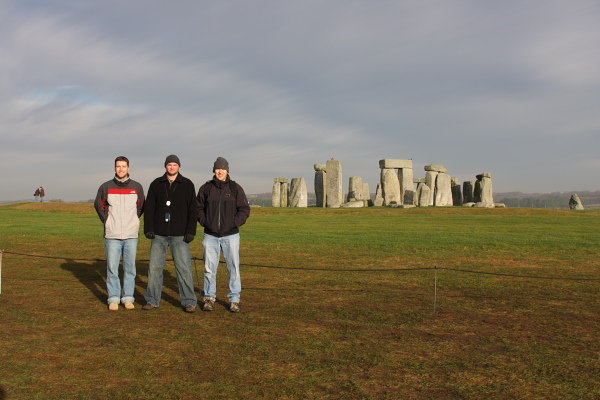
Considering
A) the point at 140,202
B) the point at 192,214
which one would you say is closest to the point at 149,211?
the point at 140,202

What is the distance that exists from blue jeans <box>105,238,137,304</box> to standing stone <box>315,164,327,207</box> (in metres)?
27.5

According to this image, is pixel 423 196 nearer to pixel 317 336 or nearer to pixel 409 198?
pixel 409 198

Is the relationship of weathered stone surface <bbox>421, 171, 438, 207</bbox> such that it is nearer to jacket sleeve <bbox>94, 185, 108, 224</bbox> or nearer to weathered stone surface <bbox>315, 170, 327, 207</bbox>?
weathered stone surface <bbox>315, 170, 327, 207</bbox>

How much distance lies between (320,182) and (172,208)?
2799 centimetres

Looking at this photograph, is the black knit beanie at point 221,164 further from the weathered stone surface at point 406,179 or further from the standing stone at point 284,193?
the weathered stone surface at point 406,179

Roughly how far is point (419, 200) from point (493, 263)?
23.3m

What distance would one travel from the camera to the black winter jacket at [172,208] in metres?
6.77

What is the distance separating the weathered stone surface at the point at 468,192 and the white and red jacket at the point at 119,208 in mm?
34179

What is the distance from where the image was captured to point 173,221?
676cm

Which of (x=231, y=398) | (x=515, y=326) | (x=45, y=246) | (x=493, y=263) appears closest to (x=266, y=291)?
(x=515, y=326)

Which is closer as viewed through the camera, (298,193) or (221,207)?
(221,207)

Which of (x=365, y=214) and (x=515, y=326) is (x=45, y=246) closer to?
(x=515, y=326)

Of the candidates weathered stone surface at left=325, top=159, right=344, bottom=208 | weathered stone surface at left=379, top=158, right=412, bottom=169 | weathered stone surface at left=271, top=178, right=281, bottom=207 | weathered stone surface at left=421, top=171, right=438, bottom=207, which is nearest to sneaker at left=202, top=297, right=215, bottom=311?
weathered stone surface at left=325, top=159, right=344, bottom=208

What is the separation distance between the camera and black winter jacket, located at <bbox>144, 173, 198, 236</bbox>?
6.77m
